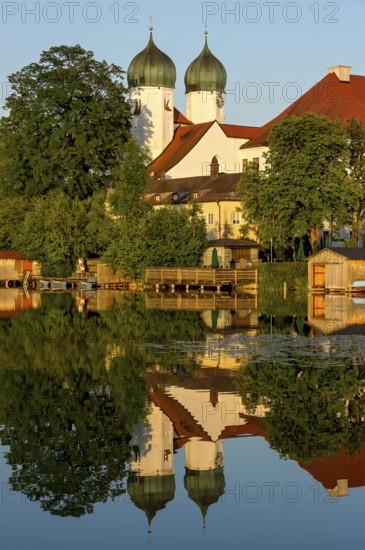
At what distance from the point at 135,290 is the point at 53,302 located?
15560mm

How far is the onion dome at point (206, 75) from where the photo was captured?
103 meters

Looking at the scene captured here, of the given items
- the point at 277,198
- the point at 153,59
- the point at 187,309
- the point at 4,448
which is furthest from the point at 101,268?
the point at 4,448

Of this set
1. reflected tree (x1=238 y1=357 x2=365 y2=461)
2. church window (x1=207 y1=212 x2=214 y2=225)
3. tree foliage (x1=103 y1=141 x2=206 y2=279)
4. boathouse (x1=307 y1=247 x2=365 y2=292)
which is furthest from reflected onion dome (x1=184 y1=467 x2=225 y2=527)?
church window (x1=207 y1=212 x2=214 y2=225)

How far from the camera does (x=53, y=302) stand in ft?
164

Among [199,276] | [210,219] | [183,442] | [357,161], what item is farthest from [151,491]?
[210,219]

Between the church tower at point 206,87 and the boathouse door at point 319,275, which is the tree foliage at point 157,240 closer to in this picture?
the boathouse door at point 319,275

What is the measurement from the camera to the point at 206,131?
94.7m

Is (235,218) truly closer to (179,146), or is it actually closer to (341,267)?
(341,267)

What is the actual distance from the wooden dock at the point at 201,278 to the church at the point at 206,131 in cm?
488

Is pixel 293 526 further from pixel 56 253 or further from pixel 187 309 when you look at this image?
pixel 56 253

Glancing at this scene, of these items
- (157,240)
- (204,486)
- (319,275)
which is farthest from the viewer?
(157,240)

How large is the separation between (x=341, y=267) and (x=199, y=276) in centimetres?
1107

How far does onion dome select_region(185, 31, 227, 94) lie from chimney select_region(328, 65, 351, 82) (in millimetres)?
22593

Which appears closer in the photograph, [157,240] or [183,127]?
[157,240]
